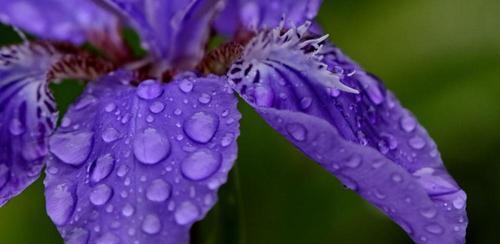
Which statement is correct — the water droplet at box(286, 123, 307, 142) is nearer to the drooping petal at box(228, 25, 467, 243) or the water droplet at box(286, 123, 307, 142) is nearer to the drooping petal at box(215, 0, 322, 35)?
the drooping petal at box(228, 25, 467, 243)

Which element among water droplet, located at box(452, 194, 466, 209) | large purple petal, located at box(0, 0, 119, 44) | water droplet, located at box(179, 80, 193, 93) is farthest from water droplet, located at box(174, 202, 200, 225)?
large purple petal, located at box(0, 0, 119, 44)

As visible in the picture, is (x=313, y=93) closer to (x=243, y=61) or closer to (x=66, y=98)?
(x=243, y=61)

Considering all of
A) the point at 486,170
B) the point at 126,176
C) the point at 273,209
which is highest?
the point at 126,176

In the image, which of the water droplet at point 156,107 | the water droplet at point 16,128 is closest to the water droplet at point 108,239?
the water droplet at point 156,107

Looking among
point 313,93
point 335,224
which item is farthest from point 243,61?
point 335,224

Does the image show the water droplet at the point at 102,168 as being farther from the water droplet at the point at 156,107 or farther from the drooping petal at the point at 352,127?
the drooping petal at the point at 352,127

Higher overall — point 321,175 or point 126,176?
point 126,176

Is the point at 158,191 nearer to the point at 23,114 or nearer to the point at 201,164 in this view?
the point at 201,164
